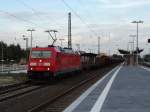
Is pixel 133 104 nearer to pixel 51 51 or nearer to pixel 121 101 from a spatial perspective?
pixel 121 101

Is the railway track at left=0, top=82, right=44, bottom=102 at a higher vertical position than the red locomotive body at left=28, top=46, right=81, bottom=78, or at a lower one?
lower

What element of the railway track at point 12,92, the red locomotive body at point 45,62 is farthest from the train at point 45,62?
the railway track at point 12,92

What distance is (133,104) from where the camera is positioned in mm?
17969

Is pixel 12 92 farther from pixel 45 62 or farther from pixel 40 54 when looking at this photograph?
pixel 40 54

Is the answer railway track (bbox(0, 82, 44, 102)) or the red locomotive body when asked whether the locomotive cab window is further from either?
railway track (bbox(0, 82, 44, 102))

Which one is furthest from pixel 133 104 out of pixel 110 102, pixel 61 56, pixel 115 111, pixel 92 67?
pixel 92 67

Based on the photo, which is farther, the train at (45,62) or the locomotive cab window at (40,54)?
the locomotive cab window at (40,54)

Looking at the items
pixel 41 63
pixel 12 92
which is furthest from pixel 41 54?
pixel 12 92

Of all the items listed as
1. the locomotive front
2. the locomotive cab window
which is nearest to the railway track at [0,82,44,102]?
the locomotive front

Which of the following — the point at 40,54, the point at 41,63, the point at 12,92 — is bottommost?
the point at 12,92

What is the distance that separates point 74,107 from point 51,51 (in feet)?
63.2

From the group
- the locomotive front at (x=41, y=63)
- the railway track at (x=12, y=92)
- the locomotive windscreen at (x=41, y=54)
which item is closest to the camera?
the railway track at (x=12, y=92)

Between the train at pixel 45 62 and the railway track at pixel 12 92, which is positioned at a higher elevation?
the train at pixel 45 62

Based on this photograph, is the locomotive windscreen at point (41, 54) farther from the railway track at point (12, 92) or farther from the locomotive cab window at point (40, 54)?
the railway track at point (12, 92)
